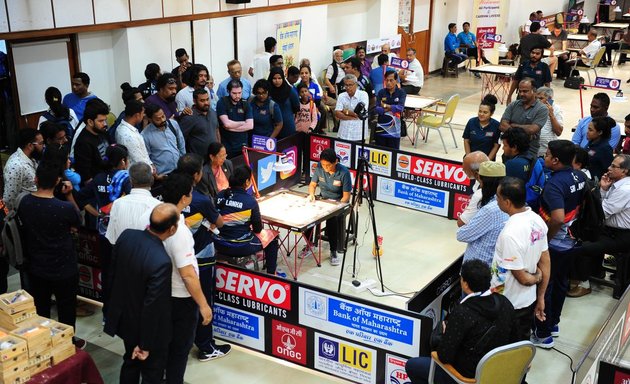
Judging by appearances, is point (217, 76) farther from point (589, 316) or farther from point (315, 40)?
point (589, 316)

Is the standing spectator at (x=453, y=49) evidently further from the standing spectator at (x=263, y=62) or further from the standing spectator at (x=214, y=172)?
the standing spectator at (x=214, y=172)

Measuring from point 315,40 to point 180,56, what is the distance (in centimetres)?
431

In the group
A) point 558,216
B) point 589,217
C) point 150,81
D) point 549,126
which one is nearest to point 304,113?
point 150,81

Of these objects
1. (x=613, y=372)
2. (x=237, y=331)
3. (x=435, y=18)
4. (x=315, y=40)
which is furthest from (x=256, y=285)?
(x=435, y=18)

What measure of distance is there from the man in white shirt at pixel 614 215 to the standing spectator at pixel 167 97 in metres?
4.65

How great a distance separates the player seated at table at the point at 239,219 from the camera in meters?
5.91

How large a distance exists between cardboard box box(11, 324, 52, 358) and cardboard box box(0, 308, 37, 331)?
3.2 inches

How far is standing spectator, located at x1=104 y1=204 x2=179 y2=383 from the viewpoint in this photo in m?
4.18

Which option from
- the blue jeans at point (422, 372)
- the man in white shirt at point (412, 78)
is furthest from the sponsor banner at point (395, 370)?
the man in white shirt at point (412, 78)

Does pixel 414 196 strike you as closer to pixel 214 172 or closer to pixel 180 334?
pixel 214 172

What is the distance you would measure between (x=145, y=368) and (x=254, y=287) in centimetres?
101

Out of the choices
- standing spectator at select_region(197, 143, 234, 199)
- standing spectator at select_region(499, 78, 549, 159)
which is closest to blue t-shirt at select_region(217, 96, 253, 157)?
standing spectator at select_region(197, 143, 234, 199)

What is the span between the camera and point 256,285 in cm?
516

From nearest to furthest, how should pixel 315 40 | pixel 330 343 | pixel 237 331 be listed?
pixel 330 343 → pixel 237 331 → pixel 315 40
